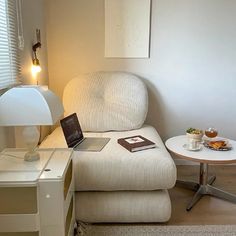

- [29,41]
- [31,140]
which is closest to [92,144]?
[31,140]

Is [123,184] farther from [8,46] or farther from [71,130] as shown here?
[8,46]

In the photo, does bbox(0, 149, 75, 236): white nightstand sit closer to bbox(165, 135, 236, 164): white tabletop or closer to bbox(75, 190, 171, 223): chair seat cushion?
bbox(75, 190, 171, 223): chair seat cushion

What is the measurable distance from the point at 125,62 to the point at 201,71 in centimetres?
75

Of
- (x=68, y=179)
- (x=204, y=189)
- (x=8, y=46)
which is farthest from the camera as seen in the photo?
(x=204, y=189)

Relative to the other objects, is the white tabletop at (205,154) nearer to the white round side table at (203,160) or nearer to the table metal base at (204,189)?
the white round side table at (203,160)

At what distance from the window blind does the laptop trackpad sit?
635 mm

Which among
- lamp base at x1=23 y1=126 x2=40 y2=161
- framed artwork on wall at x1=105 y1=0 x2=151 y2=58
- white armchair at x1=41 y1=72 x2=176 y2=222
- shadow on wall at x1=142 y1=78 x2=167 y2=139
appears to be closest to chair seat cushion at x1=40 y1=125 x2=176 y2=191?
white armchair at x1=41 y1=72 x2=176 y2=222

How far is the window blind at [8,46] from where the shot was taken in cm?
176

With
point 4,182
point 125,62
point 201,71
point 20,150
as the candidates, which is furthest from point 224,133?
point 4,182

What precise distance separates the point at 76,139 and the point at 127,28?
4.08 ft

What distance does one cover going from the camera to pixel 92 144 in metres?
2.20

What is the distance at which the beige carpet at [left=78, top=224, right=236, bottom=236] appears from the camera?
74.5 inches

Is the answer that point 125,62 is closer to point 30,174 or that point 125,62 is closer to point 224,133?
point 224,133

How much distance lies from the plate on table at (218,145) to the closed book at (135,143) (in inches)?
18.5
